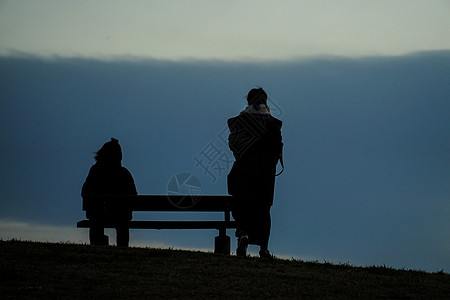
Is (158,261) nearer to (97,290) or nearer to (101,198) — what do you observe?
(97,290)

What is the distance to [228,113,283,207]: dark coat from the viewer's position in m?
13.3

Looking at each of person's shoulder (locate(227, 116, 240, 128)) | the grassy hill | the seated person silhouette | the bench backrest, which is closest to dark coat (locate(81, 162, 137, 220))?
the seated person silhouette

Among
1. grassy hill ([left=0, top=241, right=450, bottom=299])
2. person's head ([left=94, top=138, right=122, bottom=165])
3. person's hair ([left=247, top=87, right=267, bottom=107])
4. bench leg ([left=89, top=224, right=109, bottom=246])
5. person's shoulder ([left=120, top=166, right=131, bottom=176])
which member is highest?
person's hair ([left=247, top=87, right=267, bottom=107])

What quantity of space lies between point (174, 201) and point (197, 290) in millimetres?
4726

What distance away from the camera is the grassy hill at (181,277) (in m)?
9.75

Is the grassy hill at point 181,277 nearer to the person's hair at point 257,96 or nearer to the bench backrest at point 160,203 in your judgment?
the bench backrest at point 160,203

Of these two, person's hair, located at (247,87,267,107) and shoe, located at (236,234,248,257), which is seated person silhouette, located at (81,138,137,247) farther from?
person's hair, located at (247,87,267,107)

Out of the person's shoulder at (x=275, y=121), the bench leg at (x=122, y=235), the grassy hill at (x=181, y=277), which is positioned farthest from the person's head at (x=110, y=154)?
the person's shoulder at (x=275, y=121)

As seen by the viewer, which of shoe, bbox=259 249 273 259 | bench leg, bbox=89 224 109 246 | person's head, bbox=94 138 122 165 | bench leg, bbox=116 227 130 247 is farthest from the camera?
person's head, bbox=94 138 122 165

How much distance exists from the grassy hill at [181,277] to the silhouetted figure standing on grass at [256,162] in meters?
0.82

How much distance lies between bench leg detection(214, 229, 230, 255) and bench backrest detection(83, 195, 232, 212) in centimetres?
41

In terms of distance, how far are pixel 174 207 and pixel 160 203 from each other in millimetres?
266

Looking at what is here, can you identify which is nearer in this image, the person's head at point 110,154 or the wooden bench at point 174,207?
the wooden bench at point 174,207

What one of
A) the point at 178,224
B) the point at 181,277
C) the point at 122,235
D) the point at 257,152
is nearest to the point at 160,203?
the point at 178,224
